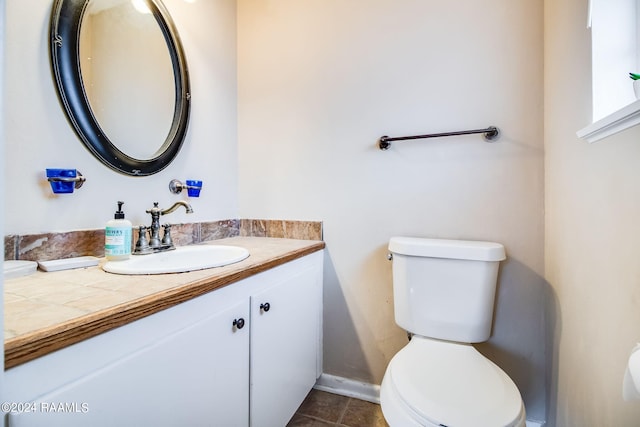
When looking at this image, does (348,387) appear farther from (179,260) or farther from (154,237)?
(154,237)

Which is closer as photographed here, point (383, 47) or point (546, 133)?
point (546, 133)

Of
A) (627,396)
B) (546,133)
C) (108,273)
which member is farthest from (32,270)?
(546,133)

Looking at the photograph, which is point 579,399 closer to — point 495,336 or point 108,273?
point 495,336

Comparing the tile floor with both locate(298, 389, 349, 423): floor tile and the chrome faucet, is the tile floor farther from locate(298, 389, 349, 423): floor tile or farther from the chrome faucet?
the chrome faucet

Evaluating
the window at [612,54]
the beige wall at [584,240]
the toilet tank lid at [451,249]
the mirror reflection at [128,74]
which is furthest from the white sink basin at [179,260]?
the window at [612,54]

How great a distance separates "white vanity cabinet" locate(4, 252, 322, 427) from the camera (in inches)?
18.0

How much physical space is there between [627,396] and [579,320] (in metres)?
0.47

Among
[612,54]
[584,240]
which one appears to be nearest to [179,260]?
A: [584,240]

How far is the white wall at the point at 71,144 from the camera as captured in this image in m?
0.81

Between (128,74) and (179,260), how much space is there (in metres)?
0.76

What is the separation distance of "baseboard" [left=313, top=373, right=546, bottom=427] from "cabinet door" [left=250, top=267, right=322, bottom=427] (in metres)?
0.14

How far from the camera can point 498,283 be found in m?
1.21

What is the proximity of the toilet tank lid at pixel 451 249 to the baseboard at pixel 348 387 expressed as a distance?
30.1 inches

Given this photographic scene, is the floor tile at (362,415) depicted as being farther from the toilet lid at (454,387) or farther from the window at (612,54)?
the window at (612,54)
